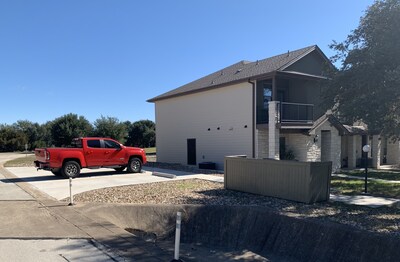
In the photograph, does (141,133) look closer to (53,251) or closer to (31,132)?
(31,132)

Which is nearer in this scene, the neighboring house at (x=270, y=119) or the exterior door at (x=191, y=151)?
the neighboring house at (x=270, y=119)

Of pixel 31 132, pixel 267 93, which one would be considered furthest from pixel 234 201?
pixel 31 132

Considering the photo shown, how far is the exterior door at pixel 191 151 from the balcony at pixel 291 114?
239 inches

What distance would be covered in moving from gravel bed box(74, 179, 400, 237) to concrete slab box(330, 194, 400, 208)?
1.73 ft

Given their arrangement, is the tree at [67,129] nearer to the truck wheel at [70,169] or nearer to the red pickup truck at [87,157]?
the red pickup truck at [87,157]

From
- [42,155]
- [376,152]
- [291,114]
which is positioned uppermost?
[291,114]

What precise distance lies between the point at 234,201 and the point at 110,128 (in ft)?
133

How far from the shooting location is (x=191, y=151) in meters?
23.9

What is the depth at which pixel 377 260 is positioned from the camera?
6262 millimetres

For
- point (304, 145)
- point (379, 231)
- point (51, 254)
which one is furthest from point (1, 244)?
point (304, 145)

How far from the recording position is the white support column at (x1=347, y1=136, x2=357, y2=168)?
72.1 ft

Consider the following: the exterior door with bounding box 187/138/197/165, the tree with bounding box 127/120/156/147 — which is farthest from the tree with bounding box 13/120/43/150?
the exterior door with bounding box 187/138/197/165

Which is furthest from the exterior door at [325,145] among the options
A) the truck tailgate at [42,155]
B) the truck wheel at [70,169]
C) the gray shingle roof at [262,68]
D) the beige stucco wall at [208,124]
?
the truck tailgate at [42,155]

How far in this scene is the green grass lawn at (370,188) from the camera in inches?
470
